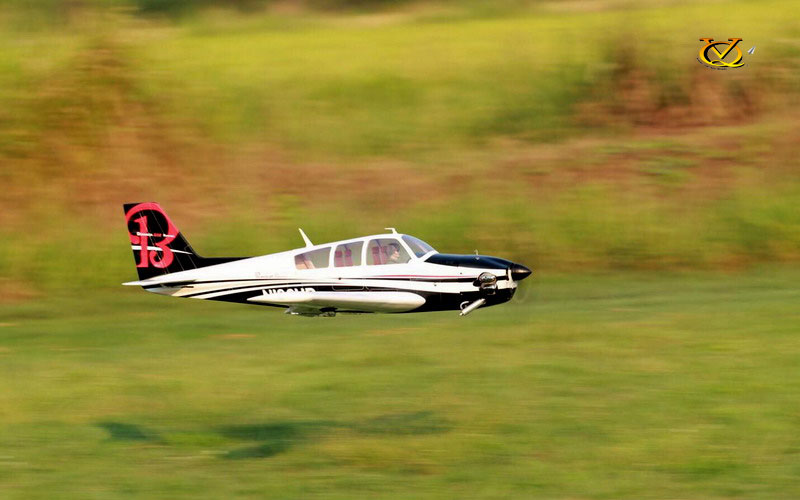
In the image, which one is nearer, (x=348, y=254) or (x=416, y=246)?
(x=348, y=254)

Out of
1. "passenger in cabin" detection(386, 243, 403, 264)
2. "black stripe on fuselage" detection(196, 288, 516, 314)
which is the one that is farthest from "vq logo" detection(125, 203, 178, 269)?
"passenger in cabin" detection(386, 243, 403, 264)

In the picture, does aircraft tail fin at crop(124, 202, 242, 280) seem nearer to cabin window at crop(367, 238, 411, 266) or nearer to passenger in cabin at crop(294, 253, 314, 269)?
passenger in cabin at crop(294, 253, 314, 269)

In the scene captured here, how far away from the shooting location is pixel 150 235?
12203 millimetres

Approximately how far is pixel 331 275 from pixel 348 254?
1.40 ft

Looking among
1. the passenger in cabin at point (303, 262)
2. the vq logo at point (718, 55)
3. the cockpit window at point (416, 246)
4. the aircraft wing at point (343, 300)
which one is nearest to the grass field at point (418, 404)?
the cockpit window at point (416, 246)

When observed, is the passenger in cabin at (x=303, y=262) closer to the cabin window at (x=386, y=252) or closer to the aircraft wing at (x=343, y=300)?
the aircraft wing at (x=343, y=300)

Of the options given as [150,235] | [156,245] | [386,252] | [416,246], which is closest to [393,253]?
[386,252]

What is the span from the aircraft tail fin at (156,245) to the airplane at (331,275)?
10 millimetres

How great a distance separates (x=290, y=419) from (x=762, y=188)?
20.3 metres

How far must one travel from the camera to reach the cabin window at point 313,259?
35.6ft

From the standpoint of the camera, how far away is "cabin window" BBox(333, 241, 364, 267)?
10.9 metres

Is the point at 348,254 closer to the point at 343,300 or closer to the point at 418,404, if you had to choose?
the point at 343,300

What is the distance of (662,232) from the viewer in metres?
31.2

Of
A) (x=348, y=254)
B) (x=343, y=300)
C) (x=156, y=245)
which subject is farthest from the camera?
(x=156, y=245)
